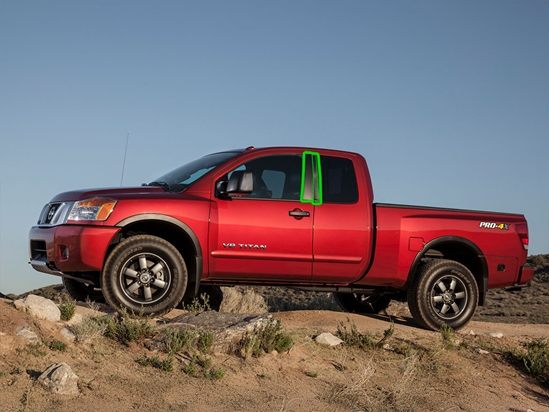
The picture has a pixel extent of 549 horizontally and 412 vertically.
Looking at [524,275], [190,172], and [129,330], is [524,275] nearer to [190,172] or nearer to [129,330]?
[190,172]

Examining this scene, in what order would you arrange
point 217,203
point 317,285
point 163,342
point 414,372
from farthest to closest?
point 317,285, point 217,203, point 414,372, point 163,342

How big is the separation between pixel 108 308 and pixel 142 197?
143 centimetres

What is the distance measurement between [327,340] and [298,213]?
153cm

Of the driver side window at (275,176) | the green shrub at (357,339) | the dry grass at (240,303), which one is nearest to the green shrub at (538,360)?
the green shrub at (357,339)

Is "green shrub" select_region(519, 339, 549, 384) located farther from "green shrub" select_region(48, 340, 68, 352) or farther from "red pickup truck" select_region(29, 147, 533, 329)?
"green shrub" select_region(48, 340, 68, 352)

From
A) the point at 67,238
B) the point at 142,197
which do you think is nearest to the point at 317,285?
the point at 142,197

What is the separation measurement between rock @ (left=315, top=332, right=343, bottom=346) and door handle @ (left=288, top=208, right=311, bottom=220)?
1.40 metres

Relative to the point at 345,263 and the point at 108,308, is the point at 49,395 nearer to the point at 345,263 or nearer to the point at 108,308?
the point at 108,308

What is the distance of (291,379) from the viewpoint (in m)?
7.23

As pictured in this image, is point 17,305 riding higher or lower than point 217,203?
lower

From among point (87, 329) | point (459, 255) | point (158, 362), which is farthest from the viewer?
point (459, 255)

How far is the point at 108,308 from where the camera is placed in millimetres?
8742

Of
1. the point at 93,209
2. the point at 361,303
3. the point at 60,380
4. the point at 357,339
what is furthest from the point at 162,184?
the point at 361,303

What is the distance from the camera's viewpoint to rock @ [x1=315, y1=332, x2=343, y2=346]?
8289 mm
